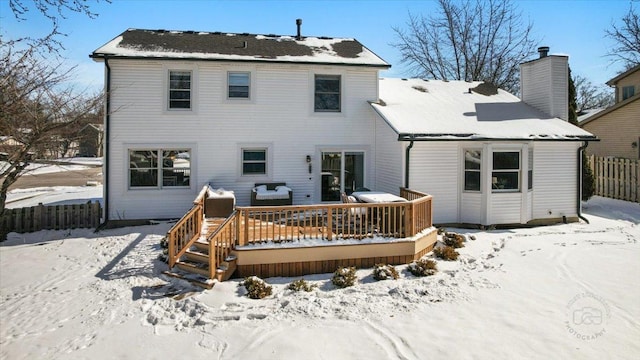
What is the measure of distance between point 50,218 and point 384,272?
10.8 metres

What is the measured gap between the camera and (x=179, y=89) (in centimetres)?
1290

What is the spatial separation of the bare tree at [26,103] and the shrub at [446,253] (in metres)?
8.14

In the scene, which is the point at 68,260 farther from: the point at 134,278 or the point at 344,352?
the point at 344,352

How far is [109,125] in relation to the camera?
12375 mm

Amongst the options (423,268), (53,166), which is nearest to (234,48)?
(423,268)

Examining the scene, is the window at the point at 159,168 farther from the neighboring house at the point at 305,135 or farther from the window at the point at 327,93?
the window at the point at 327,93

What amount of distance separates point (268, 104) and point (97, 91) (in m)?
5.44

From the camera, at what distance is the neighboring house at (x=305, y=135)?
12344mm

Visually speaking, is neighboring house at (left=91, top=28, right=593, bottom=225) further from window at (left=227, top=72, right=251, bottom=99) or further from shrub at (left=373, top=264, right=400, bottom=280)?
shrub at (left=373, top=264, right=400, bottom=280)

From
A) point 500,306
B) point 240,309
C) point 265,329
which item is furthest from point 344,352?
point 500,306

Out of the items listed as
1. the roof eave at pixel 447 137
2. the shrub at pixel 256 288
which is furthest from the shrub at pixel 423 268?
the roof eave at pixel 447 137

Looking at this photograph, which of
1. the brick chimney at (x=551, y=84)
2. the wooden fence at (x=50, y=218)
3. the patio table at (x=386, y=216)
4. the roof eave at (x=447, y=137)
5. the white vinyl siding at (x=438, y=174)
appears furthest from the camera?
the brick chimney at (x=551, y=84)

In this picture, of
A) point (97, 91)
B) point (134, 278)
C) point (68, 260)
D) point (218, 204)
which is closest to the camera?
point (134, 278)

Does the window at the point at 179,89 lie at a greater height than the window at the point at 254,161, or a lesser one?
greater
